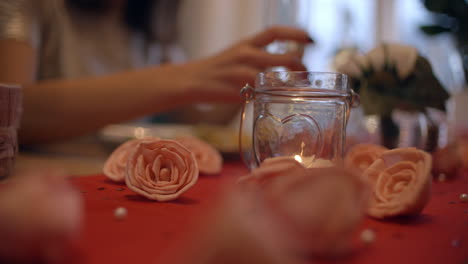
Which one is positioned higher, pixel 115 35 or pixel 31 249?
pixel 115 35

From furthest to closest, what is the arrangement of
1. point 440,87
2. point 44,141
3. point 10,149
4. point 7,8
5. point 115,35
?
point 115,35 → point 44,141 → point 7,8 → point 440,87 → point 10,149

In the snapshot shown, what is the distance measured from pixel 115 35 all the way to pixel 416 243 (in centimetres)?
158

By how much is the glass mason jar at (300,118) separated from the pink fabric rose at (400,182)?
8 cm

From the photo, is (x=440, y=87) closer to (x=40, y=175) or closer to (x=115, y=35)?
(x=40, y=175)

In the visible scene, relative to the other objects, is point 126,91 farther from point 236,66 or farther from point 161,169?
point 161,169

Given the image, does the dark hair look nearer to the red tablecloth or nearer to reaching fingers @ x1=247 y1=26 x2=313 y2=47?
reaching fingers @ x1=247 y1=26 x2=313 y2=47

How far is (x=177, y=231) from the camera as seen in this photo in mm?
222

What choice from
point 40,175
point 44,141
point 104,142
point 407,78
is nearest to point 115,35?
point 44,141

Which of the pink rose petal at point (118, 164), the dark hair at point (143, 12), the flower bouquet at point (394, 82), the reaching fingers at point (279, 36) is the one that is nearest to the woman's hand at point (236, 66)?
the reaching fingers at point (279, 36)

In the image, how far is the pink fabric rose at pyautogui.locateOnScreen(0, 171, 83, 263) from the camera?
0.52 feet

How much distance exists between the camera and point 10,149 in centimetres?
34

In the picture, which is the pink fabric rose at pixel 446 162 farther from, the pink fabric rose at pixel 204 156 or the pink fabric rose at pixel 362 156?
the pink fabric rose at pixel 204 156

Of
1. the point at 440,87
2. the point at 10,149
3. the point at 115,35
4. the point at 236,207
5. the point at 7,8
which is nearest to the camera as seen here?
the point at 236,207

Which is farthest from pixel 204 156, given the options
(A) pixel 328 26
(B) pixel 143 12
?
(A) pixel 328 26
